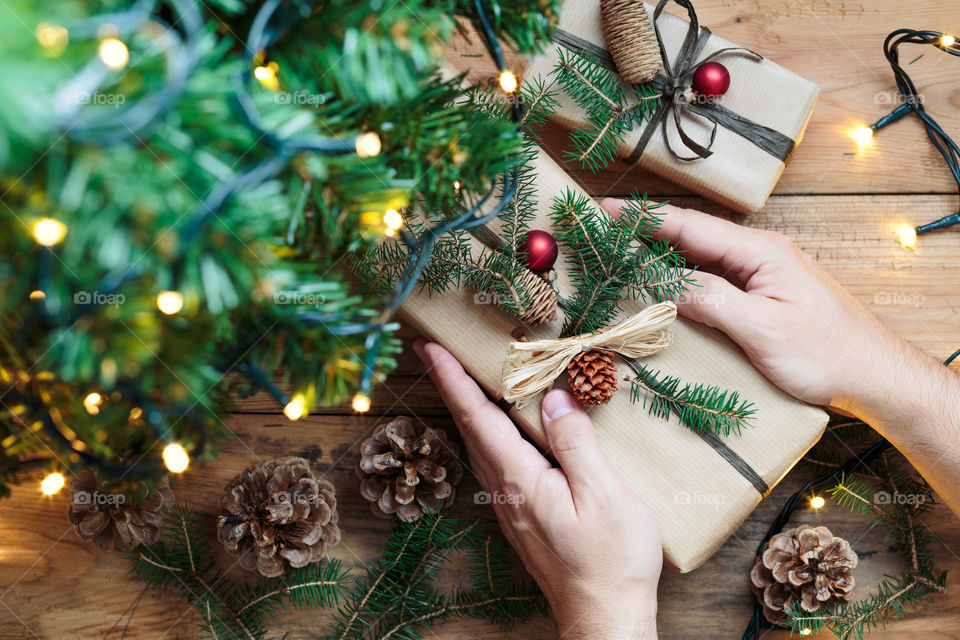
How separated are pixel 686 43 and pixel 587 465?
2.23 ft

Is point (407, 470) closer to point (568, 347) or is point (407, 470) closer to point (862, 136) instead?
point (568, 347)

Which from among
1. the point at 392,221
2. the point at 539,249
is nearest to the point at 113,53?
the point at 392,221

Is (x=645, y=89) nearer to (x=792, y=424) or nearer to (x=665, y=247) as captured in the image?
(x=665, y=247)

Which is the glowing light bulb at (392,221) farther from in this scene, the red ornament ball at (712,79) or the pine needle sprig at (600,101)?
the red ornament ball at (712,79)

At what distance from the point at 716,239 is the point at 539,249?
12.6 inches

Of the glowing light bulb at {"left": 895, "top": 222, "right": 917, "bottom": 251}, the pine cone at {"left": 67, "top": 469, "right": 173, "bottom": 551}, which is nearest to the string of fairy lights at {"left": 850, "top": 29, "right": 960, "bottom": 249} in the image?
the glowing light bulb at {"left": 895, "top": 222, "right": 917, "bottom": 251}

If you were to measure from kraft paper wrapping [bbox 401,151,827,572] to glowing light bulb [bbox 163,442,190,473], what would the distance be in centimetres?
47

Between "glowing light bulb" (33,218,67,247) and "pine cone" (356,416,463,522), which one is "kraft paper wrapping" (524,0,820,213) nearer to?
"pine cone" (356,416,463,522)

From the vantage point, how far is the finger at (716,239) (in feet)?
3.21

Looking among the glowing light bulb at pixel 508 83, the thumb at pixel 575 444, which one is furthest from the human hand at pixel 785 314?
the glowing light bulb at pixel 508 83

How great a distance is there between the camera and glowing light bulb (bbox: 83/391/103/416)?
0.50 m

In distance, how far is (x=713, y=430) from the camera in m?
0.90

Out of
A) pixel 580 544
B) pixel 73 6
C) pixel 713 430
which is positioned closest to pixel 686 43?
pixel 713 430

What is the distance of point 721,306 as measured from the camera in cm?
92
